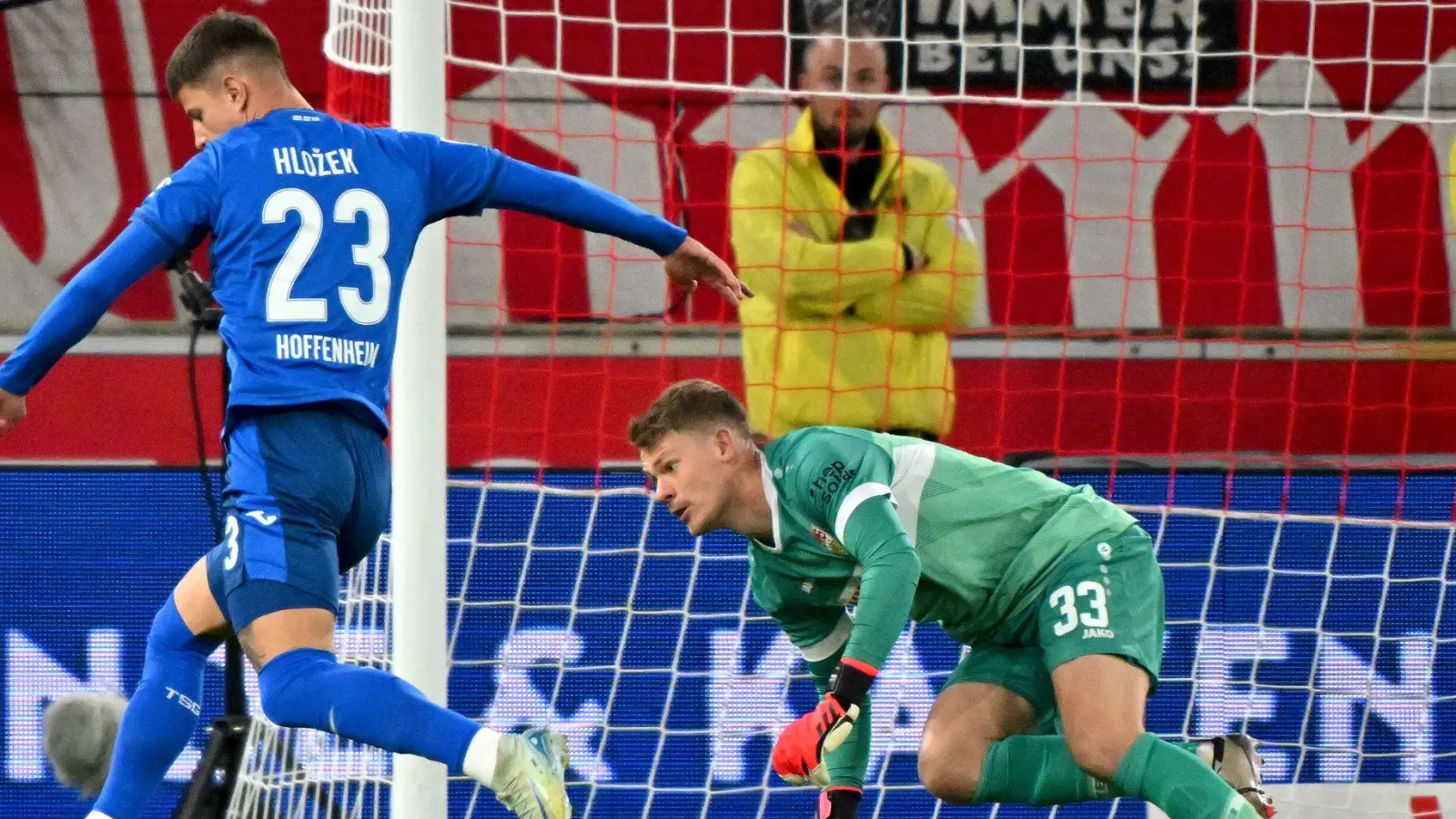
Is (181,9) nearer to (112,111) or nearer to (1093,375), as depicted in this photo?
(112,111)

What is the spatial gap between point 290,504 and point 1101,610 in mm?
1593

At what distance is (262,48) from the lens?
11.4ft

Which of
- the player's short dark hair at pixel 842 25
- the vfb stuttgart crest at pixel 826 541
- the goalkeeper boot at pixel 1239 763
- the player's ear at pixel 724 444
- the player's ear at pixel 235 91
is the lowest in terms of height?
the goalkeeper boot at pixel 1239 763

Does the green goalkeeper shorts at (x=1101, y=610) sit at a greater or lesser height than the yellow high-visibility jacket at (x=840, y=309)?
lesser

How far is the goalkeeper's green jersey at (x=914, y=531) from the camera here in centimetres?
342

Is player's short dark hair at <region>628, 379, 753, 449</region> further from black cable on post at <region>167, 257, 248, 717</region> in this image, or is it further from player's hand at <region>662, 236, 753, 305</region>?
black cable on post at <region>167, 257, 248, 717</region>

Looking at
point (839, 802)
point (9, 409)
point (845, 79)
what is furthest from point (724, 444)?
point (845, 79)

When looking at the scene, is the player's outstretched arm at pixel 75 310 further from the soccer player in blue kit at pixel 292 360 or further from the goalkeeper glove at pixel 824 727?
the goalkeeper glove at pixel 824 727

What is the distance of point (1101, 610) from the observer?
365 cm

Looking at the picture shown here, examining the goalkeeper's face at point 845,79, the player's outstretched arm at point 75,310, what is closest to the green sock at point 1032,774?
the goalkeeper's face at point 845,79

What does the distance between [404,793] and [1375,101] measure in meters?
3.68

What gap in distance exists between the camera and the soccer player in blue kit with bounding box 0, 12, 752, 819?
3.15m

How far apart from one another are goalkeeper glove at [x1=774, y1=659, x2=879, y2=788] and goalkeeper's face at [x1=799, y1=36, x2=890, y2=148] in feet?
6.14

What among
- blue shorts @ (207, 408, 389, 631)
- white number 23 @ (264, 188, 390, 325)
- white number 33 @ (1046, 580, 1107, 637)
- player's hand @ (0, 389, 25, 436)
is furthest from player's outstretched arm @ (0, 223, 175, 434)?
white number 33 @ (1046, 580, 1107, 637)
